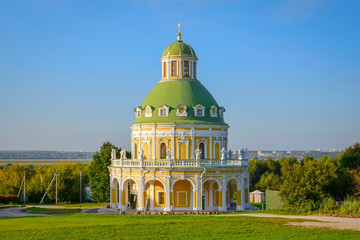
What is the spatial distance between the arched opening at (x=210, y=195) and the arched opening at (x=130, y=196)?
26.0ft

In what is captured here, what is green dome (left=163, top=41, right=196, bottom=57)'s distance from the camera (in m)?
58.7

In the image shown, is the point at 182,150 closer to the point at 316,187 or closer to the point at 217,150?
the point at 217,150

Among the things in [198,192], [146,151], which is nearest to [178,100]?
[146,151]

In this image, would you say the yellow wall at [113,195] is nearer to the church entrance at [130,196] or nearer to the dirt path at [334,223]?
the church entrance at [130,196]

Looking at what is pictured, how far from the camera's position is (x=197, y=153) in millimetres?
51938

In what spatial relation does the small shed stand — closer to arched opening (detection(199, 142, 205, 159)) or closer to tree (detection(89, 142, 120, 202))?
arched opening (detection(199, 142, 205, 159))

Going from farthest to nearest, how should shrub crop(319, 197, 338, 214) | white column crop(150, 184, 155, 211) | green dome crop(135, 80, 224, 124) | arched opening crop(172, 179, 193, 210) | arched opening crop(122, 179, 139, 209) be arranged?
green dome crop(135, 80, 224, 124) → arched opening crop(122, 179, 139, 209) → white column crop(150, 184, 155, 211) → arched opening crop(172, 179, 193, 210) → shrub crop(319, 197, 338, 214)

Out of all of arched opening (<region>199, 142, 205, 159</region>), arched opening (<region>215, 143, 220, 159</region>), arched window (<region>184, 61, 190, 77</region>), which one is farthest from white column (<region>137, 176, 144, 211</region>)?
arched window (<region>184, 61, 190, 77</region>)

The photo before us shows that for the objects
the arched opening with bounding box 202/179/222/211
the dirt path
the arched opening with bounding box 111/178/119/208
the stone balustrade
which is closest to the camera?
the dirt path

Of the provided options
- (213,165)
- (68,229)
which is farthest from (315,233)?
(213,165)

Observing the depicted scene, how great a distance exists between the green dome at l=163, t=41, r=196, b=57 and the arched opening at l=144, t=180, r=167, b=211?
52.3 feet

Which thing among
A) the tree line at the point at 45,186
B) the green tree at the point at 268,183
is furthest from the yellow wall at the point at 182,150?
the green tree at the point at 268,183

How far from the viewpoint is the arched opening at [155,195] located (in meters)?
53.3

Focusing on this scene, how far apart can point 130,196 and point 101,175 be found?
57.8ft
